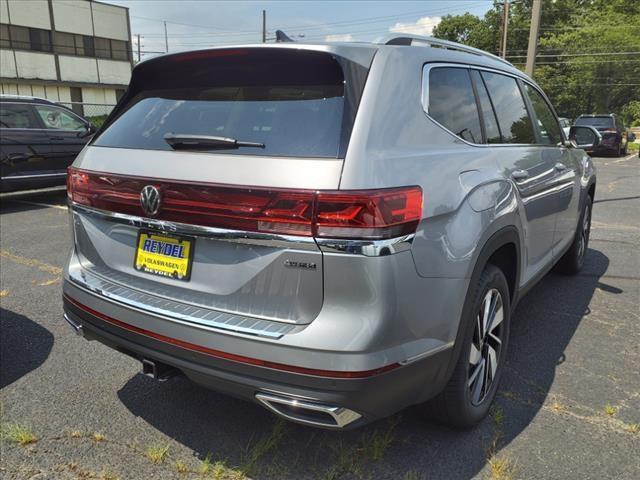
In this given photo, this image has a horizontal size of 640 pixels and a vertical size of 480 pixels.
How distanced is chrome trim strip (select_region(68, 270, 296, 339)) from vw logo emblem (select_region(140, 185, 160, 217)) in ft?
1.23

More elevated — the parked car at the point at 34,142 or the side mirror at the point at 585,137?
the side mirror at the point at 585,137

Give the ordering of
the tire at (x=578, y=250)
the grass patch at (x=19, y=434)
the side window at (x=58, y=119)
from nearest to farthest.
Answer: the grass patch at (x=19, y=434) < the tire at (x=578, y=250) < the side window at (x=58, y=119)

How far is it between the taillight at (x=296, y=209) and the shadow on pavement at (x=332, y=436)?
3.76 feet

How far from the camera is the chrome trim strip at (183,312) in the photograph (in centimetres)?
202

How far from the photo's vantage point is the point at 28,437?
265 centimetres

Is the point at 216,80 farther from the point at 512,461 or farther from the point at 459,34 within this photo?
the point at 459,34

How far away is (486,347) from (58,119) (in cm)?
912

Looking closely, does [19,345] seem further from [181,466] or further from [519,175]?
[519,175]

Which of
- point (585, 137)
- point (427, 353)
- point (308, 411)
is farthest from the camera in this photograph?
point (585, 137)

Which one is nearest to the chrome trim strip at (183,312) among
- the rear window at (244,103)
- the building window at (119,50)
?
the rear window at (244,103)

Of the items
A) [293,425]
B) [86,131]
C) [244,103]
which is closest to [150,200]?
[244,103]

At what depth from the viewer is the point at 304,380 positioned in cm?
196

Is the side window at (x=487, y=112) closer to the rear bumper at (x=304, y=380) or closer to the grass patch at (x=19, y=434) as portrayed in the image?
the rear bumper at (x=304, y=380)

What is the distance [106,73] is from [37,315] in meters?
42.4
